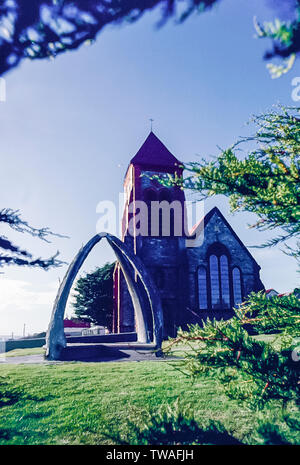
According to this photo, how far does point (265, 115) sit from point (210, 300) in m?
20.2

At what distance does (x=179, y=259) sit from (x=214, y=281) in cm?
353

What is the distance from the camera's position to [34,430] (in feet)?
14.0

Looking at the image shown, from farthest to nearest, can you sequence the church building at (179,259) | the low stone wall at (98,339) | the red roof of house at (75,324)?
the red roof of house at (75,324), the church building at (179,259), the low stone wall at (98,339)

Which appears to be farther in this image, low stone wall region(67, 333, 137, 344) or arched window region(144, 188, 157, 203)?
arched window region(144, 188, 157, 203)

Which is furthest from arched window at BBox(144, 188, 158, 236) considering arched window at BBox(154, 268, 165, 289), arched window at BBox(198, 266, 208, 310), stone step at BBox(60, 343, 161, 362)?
stone step at BBox(60, 343, 161, 362)

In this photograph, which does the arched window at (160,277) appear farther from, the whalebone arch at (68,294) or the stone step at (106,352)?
the stone step at (106,352)

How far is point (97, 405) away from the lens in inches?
210

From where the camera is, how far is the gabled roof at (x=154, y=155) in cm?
2631

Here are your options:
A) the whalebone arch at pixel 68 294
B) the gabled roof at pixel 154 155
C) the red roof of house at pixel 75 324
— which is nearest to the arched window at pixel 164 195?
the gabled roof at pixel 154 155

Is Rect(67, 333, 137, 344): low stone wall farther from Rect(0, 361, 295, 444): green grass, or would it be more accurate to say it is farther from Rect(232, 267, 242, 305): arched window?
Rect(232, 267, 242, 305): arched window

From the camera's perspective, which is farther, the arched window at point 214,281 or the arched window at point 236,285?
the arched window at point 236,285

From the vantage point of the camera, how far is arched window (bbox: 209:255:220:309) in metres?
22.7

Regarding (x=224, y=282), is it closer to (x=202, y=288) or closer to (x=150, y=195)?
(x=202, y=288)

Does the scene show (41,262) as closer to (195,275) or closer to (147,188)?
(195,275)
